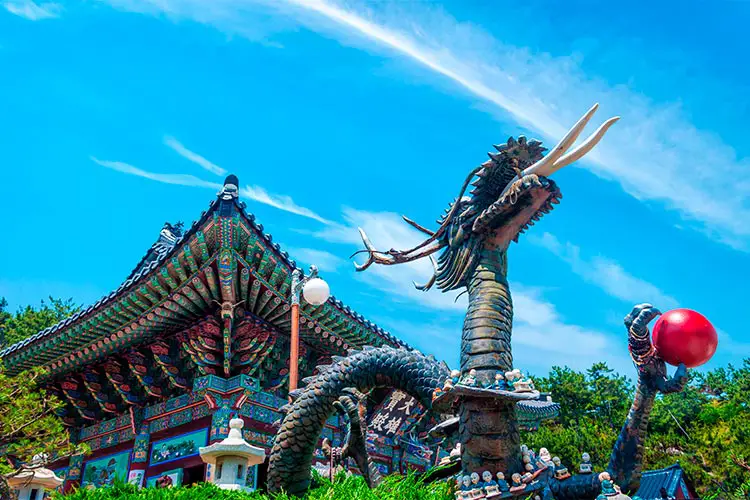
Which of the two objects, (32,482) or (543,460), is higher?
(32,482)

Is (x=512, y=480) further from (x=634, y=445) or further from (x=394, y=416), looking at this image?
(x=394, y=416)

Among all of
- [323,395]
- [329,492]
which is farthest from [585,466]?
[323,395]

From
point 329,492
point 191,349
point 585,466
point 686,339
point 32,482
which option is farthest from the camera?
point 191,349

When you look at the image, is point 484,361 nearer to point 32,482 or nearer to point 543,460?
point 543,460

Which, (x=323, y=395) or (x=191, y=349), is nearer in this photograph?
(x=323, y=395)

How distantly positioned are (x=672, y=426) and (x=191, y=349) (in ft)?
81.0

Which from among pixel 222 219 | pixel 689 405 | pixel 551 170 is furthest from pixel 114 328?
pixel 689 405

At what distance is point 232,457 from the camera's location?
6.52 m

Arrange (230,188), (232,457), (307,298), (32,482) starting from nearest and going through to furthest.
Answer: (232,457) → (307,298) → (32,482) → (230,188)

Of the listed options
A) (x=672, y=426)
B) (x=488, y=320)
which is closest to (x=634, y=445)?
(x=488, y=320)

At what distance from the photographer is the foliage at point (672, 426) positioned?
2172cm

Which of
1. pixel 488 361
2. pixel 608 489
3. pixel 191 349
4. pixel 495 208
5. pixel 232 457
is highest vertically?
pixel 191 349

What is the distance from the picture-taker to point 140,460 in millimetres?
11938

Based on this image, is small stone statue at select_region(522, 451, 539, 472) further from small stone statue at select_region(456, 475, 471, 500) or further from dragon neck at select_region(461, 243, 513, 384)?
dragon neck at select_region(461, 243, 513, 384)
